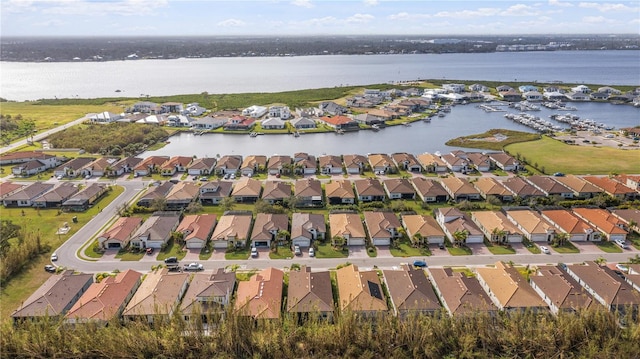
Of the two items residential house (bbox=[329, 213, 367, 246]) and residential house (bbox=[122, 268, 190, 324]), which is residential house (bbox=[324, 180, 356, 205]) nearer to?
residential house (bbox=[329, 213, 367, 246])

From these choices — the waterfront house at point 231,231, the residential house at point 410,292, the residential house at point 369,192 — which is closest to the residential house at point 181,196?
the waterfront house at point 231,231

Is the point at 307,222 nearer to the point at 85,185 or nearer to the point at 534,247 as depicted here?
the point at 534,247

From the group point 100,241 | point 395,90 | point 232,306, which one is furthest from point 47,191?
point 395,90

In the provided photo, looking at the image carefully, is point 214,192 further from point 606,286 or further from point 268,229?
point 606,286

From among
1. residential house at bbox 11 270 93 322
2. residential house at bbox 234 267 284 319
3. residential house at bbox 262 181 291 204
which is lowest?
residential house at bbox 11 270 93 322

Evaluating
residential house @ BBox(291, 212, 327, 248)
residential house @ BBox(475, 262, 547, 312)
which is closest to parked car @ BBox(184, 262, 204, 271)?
residential house @ BBox(291, 212, 327, 248)

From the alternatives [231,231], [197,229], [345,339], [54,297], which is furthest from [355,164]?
[54,297]

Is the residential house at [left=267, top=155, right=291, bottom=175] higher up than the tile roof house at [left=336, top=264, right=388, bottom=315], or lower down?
higher up
